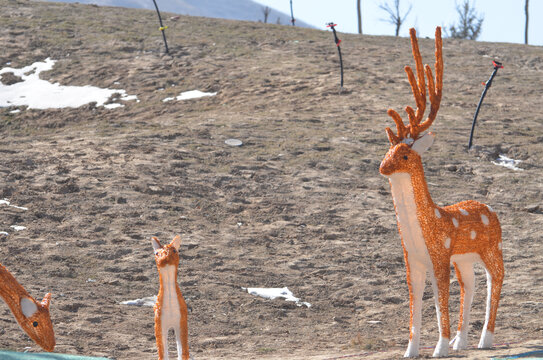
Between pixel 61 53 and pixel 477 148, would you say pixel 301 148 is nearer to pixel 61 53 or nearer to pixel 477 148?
pixel 477 148

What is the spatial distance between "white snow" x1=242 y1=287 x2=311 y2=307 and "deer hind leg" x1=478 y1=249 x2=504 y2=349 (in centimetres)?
354

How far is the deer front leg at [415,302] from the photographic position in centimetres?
759

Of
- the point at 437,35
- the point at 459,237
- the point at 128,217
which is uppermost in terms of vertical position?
the point at 437,35

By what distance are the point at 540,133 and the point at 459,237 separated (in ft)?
40.7

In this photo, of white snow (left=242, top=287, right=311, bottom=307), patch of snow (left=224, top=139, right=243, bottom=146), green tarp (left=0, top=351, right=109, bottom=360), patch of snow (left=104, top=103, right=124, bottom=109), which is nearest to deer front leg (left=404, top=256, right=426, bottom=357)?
green tarp (left=0, top=351, right=109, bottom=360)

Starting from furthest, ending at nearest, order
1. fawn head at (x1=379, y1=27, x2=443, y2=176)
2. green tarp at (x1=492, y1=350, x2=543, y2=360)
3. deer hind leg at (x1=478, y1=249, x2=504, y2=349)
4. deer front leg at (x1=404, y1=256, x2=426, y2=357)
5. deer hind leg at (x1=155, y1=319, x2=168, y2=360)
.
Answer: deer hind leg at (x1=478, y1=249, x2=504, y2=349) < deer front leg at (x1=404, y1=256, x2=426, y2=357) < fawn head at (x1=379, y1=27, x2=443, y2=176) < deer hind leg at (x1=155, y1=319, x2=168, y2=360) < green tarp at (x1=492, y1=350, x2=543, y2=360)

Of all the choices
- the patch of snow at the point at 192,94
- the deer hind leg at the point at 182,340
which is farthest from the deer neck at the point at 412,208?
the patch of snow at the point at 192,94

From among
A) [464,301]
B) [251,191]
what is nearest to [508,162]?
[251,191]

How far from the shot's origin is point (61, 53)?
87.0 feet

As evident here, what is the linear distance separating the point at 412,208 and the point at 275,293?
443 cm

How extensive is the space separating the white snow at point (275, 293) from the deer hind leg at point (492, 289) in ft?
11.6

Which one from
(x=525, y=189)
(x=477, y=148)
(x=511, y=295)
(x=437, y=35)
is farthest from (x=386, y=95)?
(x=437, y=35)

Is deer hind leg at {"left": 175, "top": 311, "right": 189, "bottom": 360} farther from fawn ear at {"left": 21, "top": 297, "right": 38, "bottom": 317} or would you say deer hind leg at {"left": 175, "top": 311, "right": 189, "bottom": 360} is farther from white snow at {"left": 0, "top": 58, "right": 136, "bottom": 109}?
white snow at {"left": 0, "top": 58, "right": 136, "bottom": 109}

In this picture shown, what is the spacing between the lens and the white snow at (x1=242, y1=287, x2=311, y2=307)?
11352 mm
